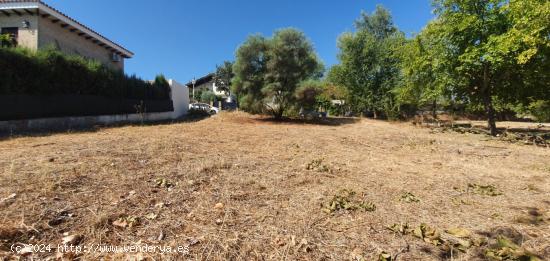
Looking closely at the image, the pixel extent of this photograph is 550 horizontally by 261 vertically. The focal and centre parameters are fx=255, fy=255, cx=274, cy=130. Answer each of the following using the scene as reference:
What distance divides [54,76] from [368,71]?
24525mm

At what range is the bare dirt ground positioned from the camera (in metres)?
2.42

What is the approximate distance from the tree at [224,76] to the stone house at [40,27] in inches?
1257

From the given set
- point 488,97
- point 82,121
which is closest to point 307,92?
point 488,97

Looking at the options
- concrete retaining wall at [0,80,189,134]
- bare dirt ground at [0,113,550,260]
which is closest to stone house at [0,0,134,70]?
concrete retaining wall at [0,80,189,134]

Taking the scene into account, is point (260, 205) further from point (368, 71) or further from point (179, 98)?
point (368, 71)

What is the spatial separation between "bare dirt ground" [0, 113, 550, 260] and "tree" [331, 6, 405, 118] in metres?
20.5

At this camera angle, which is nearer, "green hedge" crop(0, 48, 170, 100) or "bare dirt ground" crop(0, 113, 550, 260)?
"bare dirt ground" crop(0, 113, 550, 260)

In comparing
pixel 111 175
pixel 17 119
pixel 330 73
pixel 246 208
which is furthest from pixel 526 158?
pixel 330 73

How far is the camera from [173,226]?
8.83 ft

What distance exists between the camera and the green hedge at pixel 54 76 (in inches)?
322

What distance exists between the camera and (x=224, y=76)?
47.7 metres

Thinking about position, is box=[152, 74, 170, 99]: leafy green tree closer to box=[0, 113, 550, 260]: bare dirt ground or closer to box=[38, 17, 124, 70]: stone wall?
Answer: box=[38, 17, 124, 70]: stone wall

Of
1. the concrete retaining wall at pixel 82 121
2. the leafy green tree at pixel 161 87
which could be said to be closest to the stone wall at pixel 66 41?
the concrete retaining wall at pixel 82 121

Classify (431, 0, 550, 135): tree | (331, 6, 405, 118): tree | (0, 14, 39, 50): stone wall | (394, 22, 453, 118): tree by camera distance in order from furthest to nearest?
(331, 6, 405, 118): tree < (394, 22, 453, 118): tree < (0, 14, 39, 50): stone wall < (431, 0, 550, 135): tree
